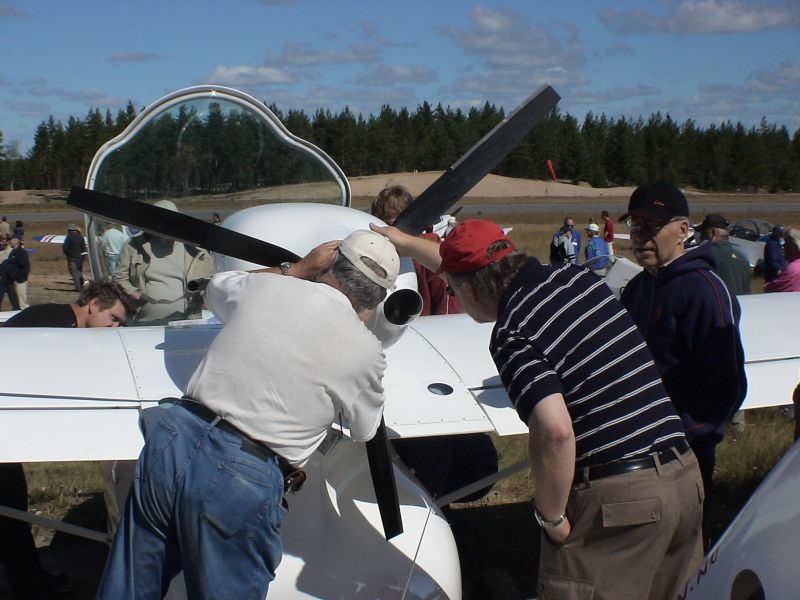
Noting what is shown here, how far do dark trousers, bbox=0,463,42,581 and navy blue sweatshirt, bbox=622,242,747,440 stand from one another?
3353mm

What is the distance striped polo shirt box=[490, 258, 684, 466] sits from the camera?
2779 mm

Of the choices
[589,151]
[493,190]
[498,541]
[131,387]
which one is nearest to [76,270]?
[498,541]

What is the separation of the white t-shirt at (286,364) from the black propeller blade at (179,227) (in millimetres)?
1154

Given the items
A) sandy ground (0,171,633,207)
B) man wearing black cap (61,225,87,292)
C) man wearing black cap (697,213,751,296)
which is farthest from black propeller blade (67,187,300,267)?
sandy ground (0,171,633,207)

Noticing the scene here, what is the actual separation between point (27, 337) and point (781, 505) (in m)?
3.50

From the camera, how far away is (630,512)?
9.34 feet

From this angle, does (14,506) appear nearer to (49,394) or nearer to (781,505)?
(49,394)

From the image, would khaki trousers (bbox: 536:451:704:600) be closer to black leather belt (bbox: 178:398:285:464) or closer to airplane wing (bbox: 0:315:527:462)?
black leather belt (bbox: 178:398:285:464)

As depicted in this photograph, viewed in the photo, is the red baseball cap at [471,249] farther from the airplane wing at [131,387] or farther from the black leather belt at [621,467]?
the airplane wing at [131,387]

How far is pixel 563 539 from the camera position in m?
2.94

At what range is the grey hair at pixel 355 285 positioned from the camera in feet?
10.2

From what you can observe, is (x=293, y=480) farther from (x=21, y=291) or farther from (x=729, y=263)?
(x=21, y=291)

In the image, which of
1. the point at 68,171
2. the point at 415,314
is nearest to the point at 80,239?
the point at 415,314

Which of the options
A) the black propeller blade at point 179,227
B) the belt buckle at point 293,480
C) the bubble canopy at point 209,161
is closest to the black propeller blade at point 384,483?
the belt buckle at point 293,480
